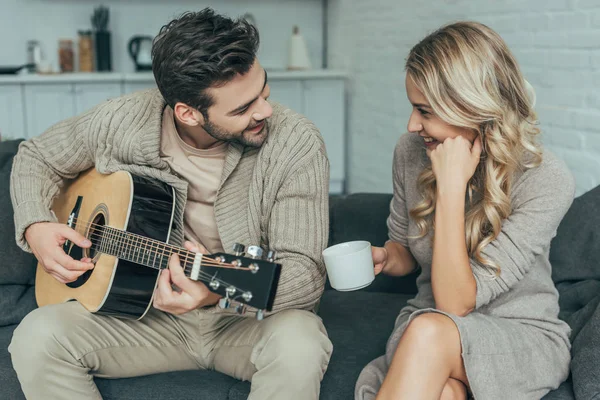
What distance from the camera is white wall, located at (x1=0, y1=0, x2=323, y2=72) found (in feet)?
16.5

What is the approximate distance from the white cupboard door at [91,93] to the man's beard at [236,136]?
10.2 feet

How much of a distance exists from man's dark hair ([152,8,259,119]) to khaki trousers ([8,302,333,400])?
0.52 metres

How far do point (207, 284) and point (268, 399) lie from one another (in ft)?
1.02

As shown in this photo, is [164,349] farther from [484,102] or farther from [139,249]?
[484,102]

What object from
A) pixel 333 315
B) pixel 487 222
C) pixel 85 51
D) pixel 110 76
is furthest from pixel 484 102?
pixel 85 51

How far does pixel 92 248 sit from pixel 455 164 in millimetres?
897

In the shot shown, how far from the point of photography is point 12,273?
2.11m

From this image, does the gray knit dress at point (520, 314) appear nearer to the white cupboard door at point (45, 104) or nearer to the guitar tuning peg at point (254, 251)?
the guitar tuning peg at point (254, 251)

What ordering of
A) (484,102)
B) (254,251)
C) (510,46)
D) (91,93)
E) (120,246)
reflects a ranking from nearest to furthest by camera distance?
1. (254,251)
2. (484,102)
3. (120,246)
4. (510,46)
5. (91,93)

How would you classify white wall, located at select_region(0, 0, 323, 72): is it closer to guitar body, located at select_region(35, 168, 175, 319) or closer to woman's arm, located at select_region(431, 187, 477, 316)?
guitar body, located at select_region(35, 168, 175, 319)

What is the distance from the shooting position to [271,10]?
5.34m

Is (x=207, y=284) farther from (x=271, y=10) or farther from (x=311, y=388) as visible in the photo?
(x=271, y=10)

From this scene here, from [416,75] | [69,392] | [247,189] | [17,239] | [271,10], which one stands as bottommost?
[69,392]

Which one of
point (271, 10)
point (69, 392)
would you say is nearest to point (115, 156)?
point (69, 392)
